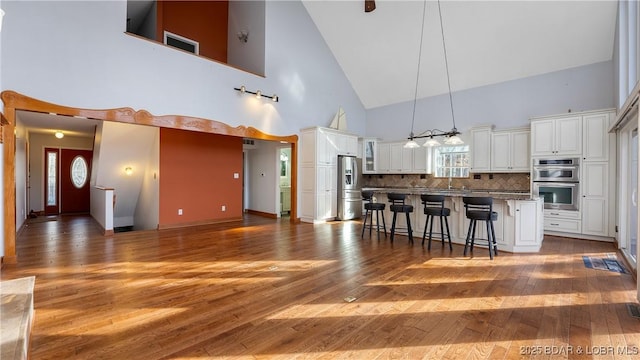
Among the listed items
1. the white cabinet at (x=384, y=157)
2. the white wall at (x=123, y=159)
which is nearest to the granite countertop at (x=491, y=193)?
the white cabinet at (x=384, y=157)

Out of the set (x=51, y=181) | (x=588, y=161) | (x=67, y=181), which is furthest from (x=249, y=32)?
(x=588, y=161)

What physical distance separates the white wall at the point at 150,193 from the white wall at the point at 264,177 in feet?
9.21

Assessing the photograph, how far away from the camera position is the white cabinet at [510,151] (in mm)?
6113

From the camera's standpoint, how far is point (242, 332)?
216 cm

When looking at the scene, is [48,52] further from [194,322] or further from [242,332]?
[242,332]

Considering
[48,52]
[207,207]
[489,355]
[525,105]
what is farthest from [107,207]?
[525,105]

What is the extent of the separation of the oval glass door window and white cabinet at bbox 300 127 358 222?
23.5 feet

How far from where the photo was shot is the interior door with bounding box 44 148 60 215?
28.1ft

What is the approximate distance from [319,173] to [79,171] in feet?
25.4

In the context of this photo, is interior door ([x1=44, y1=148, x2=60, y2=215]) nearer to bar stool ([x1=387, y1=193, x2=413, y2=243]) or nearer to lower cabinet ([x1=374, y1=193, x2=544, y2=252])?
bar stool ([x1=387, y1=193, x2=413, y2=243])

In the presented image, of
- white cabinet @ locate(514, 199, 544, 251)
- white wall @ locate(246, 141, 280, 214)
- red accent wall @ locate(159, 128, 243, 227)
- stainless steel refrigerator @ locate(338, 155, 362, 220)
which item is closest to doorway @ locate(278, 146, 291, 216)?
white wall @ locate(246, 141, 280, 214)

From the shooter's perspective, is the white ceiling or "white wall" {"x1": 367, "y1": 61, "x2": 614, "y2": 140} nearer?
the white ceiling

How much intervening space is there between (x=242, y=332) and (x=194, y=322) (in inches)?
17.0

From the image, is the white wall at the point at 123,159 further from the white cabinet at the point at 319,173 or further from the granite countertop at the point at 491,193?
the granite countertop at the point at 491,193
